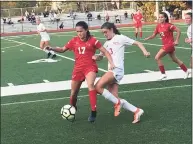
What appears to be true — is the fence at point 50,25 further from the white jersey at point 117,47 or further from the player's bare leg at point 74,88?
the white jersey at point 117,47

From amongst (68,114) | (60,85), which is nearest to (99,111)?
(68,114)

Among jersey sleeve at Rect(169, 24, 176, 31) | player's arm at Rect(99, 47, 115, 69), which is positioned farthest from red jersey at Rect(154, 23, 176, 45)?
player's arm at Rect(99, 47, 115, 69)

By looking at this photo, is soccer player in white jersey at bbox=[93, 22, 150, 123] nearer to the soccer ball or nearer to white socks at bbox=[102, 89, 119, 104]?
white socks at bbox=[102, 89, 119, 104]

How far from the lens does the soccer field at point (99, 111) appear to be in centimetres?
668

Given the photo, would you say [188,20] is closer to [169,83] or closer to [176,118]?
[169,83]

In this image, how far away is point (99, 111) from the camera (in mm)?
8586

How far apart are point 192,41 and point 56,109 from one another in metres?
3.97

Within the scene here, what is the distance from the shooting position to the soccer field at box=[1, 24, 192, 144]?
6680mm

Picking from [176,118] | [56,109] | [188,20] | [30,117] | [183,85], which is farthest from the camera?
[188,20]

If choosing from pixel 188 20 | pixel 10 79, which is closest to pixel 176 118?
pixel 188 20

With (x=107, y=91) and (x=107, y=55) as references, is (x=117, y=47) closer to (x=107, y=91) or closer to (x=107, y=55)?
(x=107, y=55)

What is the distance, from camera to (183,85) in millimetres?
10602

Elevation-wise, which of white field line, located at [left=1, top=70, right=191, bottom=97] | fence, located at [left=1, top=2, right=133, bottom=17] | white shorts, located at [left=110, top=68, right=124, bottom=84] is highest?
fence, located at [left=1, top=2, right=133, bottom=17]

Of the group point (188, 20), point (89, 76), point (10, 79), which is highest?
point (188, 20)
